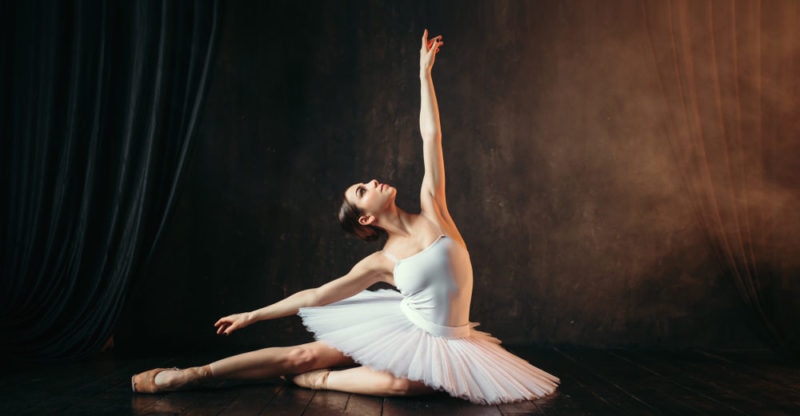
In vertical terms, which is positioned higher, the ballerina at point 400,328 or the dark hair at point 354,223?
the dark hair at point 354,223

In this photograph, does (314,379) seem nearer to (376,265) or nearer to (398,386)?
(398,386)

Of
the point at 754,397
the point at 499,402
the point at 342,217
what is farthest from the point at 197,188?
the point at 754,397

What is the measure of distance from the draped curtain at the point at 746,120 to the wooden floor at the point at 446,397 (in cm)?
80

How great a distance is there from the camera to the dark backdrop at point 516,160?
380cm

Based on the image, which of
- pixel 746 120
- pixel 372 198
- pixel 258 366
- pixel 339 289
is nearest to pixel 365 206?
pixel 372 198

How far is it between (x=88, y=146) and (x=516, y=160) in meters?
2.35

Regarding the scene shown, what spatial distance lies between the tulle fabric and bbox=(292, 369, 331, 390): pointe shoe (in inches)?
5.8

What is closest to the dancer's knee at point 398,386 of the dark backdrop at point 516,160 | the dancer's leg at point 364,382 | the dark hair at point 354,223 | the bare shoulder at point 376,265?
the dancer's leg at point 364,382

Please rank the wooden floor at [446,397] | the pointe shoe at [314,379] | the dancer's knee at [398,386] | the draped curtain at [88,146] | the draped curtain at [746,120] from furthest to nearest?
the draped curtain at [746,120] → the draped curtain at [88,146] → the pointe shoe at [314,379] → the dancer's knee at [398,386] → the wooden floor at [446,397]

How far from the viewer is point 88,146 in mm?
3350

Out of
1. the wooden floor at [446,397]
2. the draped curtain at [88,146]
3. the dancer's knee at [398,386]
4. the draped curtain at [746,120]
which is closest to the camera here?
the wooden floor at [446,397]

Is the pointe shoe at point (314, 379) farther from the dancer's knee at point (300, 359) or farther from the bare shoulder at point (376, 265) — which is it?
the bare shoulder at point (376, 265)

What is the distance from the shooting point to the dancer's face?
272cm

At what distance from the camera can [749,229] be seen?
377 cm
